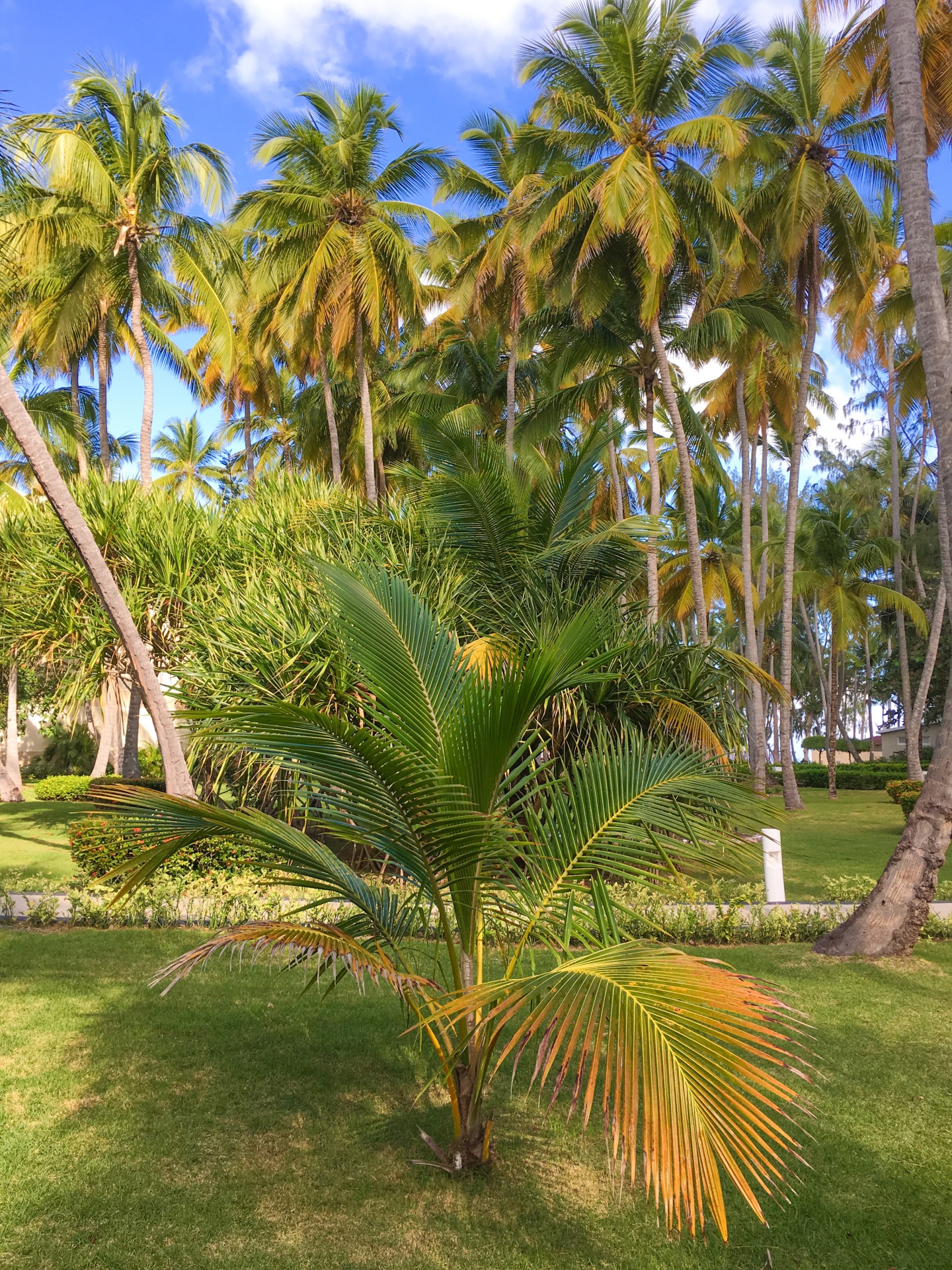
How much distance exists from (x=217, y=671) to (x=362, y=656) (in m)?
6.96

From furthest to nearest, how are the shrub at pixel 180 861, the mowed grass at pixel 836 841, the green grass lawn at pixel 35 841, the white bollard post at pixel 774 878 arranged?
the green grass lawn at pixel 35 841, the mowed grass at pixel 836 841, the shrub at pixel 180 861, the white bollard post at pixel 774 878

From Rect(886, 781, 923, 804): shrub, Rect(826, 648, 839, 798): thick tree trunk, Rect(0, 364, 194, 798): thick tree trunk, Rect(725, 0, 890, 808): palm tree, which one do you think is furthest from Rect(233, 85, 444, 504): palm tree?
Rect(826, 648, 839, 798): thick tree trunk

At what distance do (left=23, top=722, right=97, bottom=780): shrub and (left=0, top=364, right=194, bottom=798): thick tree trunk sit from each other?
75.2ft

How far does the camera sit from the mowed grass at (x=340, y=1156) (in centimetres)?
Result: 339

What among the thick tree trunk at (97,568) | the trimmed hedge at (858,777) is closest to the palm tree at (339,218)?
the thick tree trunk at (97,568)

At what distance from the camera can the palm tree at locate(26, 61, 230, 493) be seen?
1591 centimetres

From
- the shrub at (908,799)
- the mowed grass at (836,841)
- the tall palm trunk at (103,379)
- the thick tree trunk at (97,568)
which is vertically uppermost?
the tall palm trunk at (103,379)

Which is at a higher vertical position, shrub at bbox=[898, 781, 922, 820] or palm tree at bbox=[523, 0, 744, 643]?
palm tree at bbox=[523, 0, 744, 643]

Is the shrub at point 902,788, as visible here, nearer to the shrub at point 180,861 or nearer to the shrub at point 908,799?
the shrub at point 908,799

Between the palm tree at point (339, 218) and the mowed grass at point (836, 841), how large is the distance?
10768 millimetres

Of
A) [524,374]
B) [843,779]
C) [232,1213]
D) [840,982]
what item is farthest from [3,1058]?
[843,779]

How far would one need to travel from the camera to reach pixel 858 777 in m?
30.8

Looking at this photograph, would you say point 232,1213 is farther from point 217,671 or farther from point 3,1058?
point 217,671

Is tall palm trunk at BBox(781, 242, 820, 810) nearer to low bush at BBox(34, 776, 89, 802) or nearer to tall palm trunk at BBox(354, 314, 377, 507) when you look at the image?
Answer: tall palm trunk at BBox(354, 314, 377, 507)
